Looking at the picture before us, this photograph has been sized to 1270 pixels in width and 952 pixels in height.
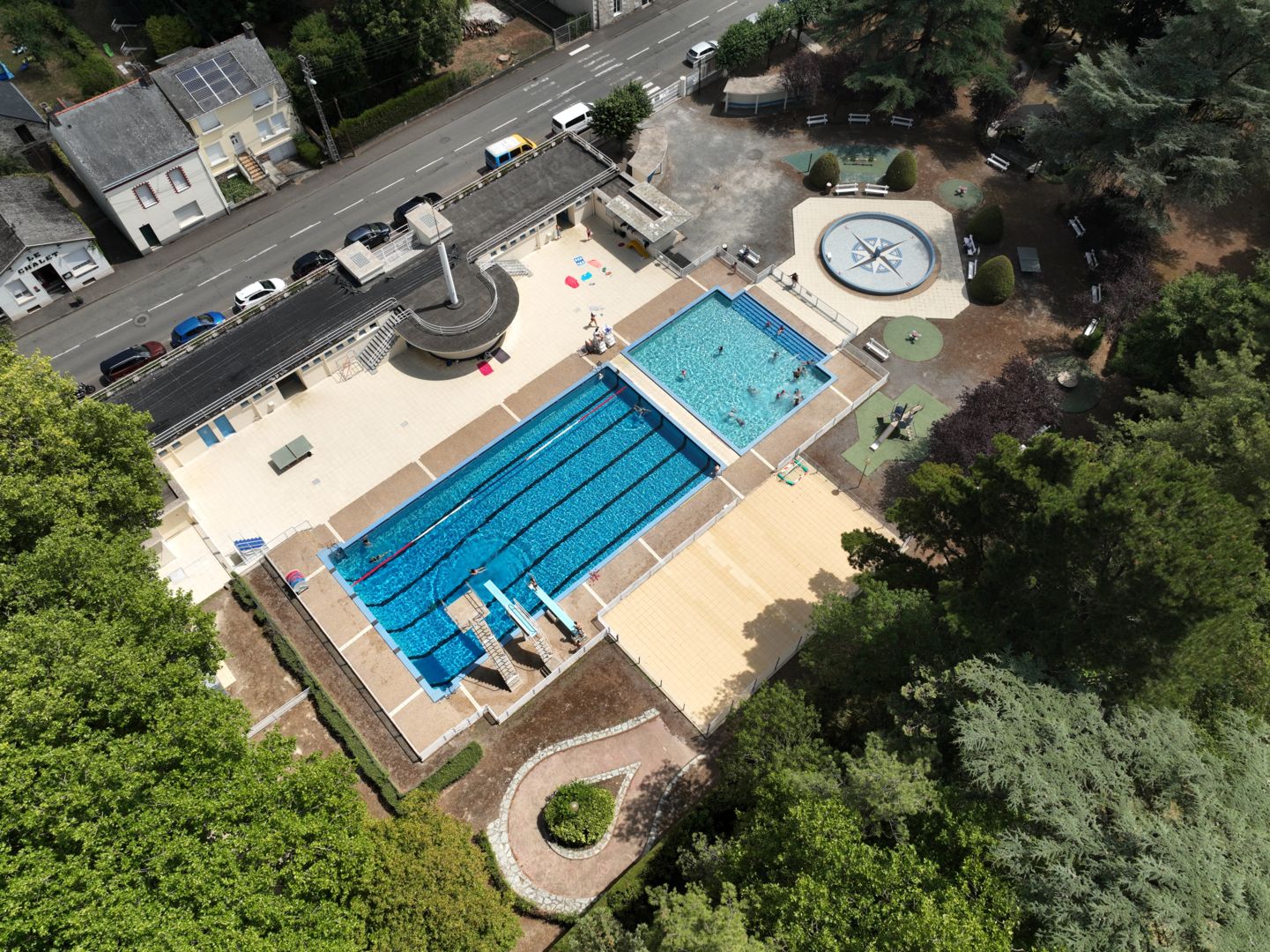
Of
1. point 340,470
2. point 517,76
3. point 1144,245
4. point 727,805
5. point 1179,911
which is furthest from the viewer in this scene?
point 517,76

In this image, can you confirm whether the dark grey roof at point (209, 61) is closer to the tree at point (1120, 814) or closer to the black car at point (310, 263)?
the black car at point (310, 263)

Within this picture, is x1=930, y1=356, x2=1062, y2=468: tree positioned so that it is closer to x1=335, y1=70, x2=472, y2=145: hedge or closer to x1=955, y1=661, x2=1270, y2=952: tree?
x1=955, y1=661, x2=1270, y2=952: tree

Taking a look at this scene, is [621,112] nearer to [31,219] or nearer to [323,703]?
[31,219]

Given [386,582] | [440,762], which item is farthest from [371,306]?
[440,762]

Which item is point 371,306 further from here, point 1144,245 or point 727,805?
point 1144,245

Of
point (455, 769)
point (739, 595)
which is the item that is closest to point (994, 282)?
point (739, 595)

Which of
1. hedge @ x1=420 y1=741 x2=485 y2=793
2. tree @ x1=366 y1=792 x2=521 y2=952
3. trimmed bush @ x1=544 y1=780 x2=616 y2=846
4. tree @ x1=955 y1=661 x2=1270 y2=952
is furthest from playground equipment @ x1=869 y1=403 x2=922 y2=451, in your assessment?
tree @ x1=366 y1=792 x2=521 y2=952

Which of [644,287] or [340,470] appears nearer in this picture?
[340,470]
